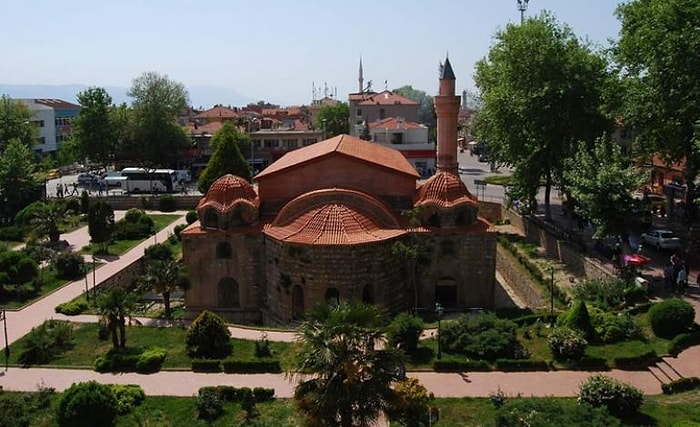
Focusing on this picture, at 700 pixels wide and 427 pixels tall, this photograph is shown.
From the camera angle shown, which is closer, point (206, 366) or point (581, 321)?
point (206, 366)

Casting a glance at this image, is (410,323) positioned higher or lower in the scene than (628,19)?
lower

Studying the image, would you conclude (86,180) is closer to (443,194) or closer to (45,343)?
(45,343)

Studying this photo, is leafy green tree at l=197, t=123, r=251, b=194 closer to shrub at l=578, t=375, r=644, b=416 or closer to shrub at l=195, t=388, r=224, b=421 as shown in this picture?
shrub at l=195, t=388, r=224, b=421

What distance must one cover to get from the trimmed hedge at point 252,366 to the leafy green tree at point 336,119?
73.9 m

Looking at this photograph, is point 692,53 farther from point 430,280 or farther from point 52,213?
point 52,213

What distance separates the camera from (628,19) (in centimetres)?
3872

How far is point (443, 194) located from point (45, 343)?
61.9 feet

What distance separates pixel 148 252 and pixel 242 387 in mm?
20404

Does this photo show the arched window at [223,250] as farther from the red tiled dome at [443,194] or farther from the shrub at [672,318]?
the shrub at [672,318]

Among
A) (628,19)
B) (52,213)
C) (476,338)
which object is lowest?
(476,338)

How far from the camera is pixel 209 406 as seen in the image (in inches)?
799

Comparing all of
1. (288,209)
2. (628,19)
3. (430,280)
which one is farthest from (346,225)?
(628,19)

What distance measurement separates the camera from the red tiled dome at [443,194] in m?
31.7

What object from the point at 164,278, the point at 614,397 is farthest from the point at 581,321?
the point at 164,278
